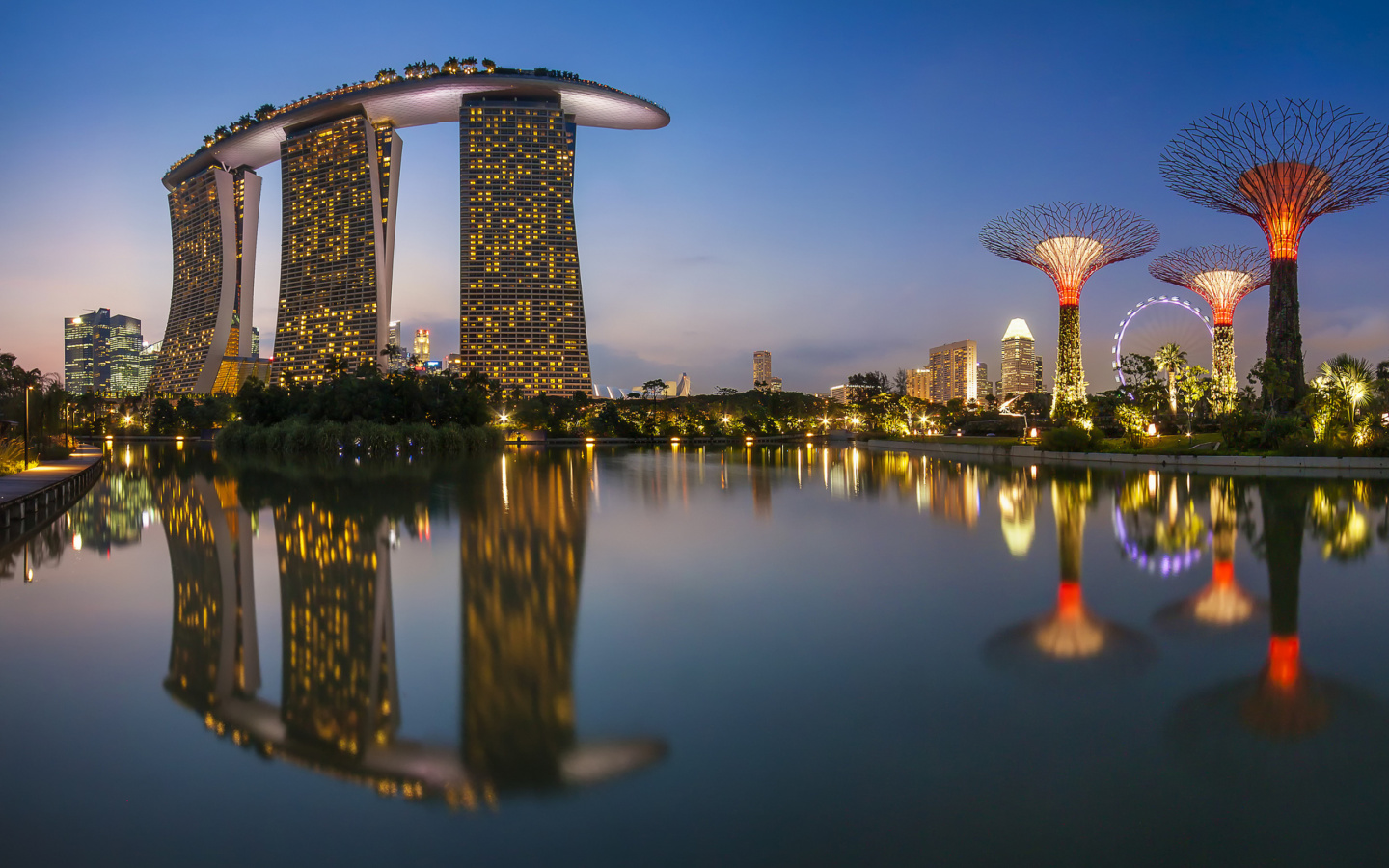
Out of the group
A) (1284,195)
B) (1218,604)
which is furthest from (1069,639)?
(1284,195)

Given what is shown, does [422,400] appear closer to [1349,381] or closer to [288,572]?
[288,572]

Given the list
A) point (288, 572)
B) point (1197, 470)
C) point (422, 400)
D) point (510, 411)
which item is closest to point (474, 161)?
point (510, 411)

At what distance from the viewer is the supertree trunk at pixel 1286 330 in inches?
1255

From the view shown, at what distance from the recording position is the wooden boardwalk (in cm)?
1384

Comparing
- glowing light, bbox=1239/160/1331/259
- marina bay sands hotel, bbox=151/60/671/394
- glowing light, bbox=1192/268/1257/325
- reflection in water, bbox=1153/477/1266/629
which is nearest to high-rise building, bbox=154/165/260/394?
marina bay sands hotel, bbox=151/60/671/394

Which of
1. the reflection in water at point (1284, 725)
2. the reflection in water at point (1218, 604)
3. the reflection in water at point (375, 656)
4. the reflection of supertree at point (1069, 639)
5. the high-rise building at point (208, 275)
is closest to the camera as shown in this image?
the reflection in water at point (1284, 725)

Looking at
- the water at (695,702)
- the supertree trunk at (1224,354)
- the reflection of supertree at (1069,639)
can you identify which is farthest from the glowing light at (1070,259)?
the reflection of supertree at (1069,639)

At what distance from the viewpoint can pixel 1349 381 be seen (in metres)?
27.3

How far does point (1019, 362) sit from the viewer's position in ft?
480

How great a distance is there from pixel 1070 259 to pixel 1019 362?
380 feet

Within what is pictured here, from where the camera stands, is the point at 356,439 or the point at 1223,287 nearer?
the point at 356,439

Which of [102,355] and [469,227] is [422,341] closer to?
[102,355]

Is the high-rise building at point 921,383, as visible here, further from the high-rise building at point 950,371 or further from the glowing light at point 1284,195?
the glowing light at point 1284,195

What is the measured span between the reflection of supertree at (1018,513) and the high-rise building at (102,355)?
172 metres
